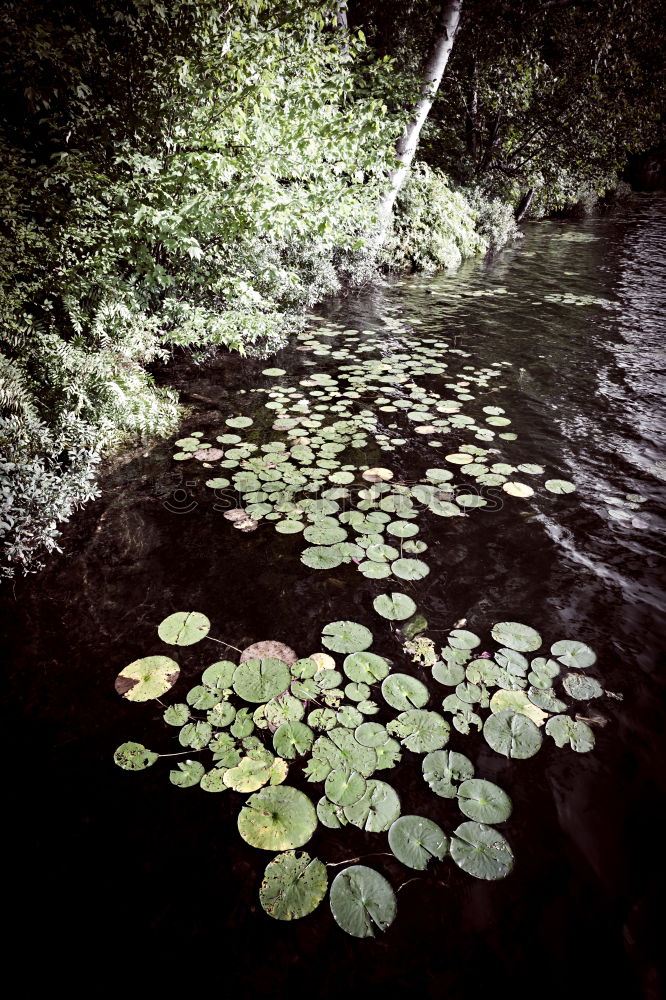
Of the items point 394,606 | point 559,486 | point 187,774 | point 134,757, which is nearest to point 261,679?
point 187,774

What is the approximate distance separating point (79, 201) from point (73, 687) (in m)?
3.37

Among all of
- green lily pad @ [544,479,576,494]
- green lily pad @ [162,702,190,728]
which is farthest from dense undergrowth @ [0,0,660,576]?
green lily pad @ [544,479,576,494]

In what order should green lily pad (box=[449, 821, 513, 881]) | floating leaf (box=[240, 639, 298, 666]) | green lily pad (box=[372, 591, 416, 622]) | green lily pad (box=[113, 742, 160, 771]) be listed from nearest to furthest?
1. green lily pad (box=[449, 821, 513, 881])
2. green lily pad (box=[113, 742, 160, 771])
3. floating leaf (box=[240, 639, 298, 666])
4. green lily pad (box=[372, 591, 416, 622])

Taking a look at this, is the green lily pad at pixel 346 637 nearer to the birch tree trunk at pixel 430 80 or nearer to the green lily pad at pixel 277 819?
the green lily pad at pixel 277 819

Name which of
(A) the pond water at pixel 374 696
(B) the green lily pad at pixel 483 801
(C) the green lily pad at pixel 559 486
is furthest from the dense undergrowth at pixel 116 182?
(C) the green lily pad at pixel 559 486

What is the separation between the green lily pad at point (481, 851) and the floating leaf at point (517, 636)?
85cm

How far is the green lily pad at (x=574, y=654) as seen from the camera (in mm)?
2175

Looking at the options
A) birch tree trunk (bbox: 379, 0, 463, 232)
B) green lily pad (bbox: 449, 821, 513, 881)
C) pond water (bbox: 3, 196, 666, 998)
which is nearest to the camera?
pond water (bbox: 3, 196, 666, 998)

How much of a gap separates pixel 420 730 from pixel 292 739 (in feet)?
1.72

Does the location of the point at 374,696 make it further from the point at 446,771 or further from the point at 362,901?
the point at 362,901

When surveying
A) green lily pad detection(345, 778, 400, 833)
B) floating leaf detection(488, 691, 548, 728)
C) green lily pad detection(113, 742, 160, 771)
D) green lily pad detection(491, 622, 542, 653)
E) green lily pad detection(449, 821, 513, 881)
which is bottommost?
green lily pad detection(113, 742, 160, 771)

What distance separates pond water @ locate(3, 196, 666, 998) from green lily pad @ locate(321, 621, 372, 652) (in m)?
0.07

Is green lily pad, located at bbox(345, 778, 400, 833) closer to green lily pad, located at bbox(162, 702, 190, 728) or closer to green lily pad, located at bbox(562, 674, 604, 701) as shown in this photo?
green lily pad, located at bbox(162, 702, 190, 728)

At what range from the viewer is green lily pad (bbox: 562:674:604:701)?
203 centimetres
